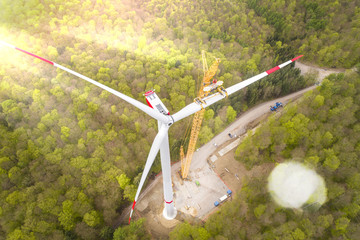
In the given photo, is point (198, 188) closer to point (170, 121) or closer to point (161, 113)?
point (170, 121)

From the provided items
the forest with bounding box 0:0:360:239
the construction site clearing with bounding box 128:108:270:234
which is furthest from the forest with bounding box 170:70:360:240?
the construction site clearing with bounding box 128:108:270:234

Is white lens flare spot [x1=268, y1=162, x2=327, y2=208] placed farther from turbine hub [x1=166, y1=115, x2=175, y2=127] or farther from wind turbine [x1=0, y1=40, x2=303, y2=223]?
turbine hub [x1=166, y1=115, x2=175, y2=127]

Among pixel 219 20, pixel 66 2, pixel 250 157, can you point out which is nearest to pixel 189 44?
pixel 219 20

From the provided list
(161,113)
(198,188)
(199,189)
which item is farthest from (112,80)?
(161,113)

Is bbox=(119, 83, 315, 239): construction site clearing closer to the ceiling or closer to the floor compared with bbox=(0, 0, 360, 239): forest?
closer to the floor

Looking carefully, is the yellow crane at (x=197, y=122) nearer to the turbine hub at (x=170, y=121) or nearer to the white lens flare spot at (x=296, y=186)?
the turbine hub at (x=170, y=121)

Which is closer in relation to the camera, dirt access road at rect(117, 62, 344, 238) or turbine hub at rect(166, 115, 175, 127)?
turbine hub at rect(166, 115, 175, 127)
